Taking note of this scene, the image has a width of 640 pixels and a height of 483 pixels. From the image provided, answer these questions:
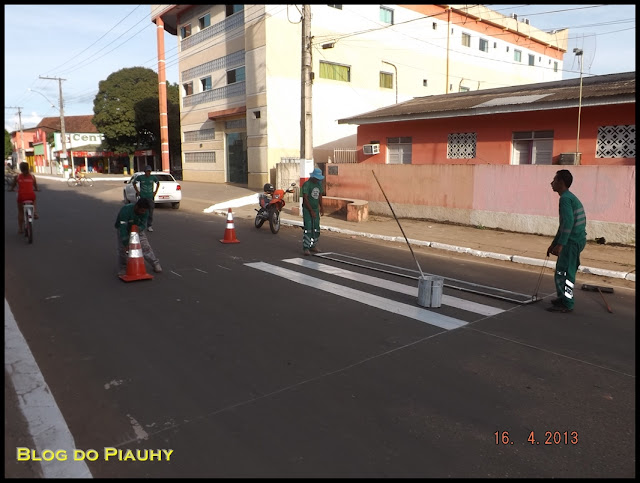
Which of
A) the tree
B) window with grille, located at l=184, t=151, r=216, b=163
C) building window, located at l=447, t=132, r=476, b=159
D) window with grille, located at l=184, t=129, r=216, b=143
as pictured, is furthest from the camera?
the tree

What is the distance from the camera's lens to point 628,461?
3.30 metres

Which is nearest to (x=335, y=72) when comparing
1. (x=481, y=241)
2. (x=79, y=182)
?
(x=481, y=241)

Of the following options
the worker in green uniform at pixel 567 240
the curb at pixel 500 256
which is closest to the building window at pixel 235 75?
the curb at pixel 500 256

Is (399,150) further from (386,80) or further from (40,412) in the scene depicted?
(40,412)

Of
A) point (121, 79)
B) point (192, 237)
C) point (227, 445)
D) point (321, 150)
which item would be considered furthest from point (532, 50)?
point (227, 445)

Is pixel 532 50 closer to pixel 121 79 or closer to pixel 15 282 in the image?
pixel 121 79

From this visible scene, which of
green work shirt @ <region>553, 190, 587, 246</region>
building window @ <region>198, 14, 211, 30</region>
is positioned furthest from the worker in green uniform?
building window @ <region>198, 14, 211, 30</region>

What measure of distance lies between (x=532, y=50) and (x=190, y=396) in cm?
5048

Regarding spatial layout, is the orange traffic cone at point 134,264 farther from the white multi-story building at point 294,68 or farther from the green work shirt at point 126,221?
the white multi-story building at point 294,68

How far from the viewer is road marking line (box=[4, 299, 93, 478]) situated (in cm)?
318

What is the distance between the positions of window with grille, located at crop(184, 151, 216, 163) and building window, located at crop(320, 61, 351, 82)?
32.4 feet

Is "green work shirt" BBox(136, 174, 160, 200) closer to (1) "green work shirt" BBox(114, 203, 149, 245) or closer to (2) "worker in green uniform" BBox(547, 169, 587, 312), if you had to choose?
(1) "green work shirt" BBox(114, 203, 149, 245)

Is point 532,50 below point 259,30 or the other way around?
the other way around

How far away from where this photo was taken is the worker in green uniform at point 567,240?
6379 mm
